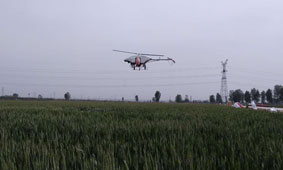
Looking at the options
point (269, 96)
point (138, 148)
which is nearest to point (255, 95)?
point (269, 96)

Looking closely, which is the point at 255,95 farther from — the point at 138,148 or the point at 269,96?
the point at 138,148

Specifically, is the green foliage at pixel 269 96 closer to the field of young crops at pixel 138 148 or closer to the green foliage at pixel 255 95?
the green foliage at pixel 255 95

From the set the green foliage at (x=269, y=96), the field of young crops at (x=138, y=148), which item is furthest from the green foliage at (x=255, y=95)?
the field of young crops at (x=138, y=148)

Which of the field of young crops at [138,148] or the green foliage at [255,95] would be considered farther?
the green foliage at [255,95]

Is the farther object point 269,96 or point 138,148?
point 269,96

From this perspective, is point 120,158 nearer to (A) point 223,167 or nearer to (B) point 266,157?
(A) point 223,167

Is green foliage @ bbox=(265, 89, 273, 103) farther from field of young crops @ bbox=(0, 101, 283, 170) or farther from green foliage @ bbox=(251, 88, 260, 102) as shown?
field of young crops @ bbox=(0, 101, 283, 170)

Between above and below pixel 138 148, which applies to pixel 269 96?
above

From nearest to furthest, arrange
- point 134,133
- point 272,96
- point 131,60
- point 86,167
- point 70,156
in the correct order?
point 86,167 → point 70,156 → point 134,133 → point 131,60 → point 272,96

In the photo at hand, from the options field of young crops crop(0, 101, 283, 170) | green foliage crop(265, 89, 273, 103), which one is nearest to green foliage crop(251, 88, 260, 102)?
green foliage crop(265, 89, 273, 103)

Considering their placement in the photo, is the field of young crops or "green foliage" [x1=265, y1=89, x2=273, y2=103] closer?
the field of young crops

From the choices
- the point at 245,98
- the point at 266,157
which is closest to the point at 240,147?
the point at 266,157
